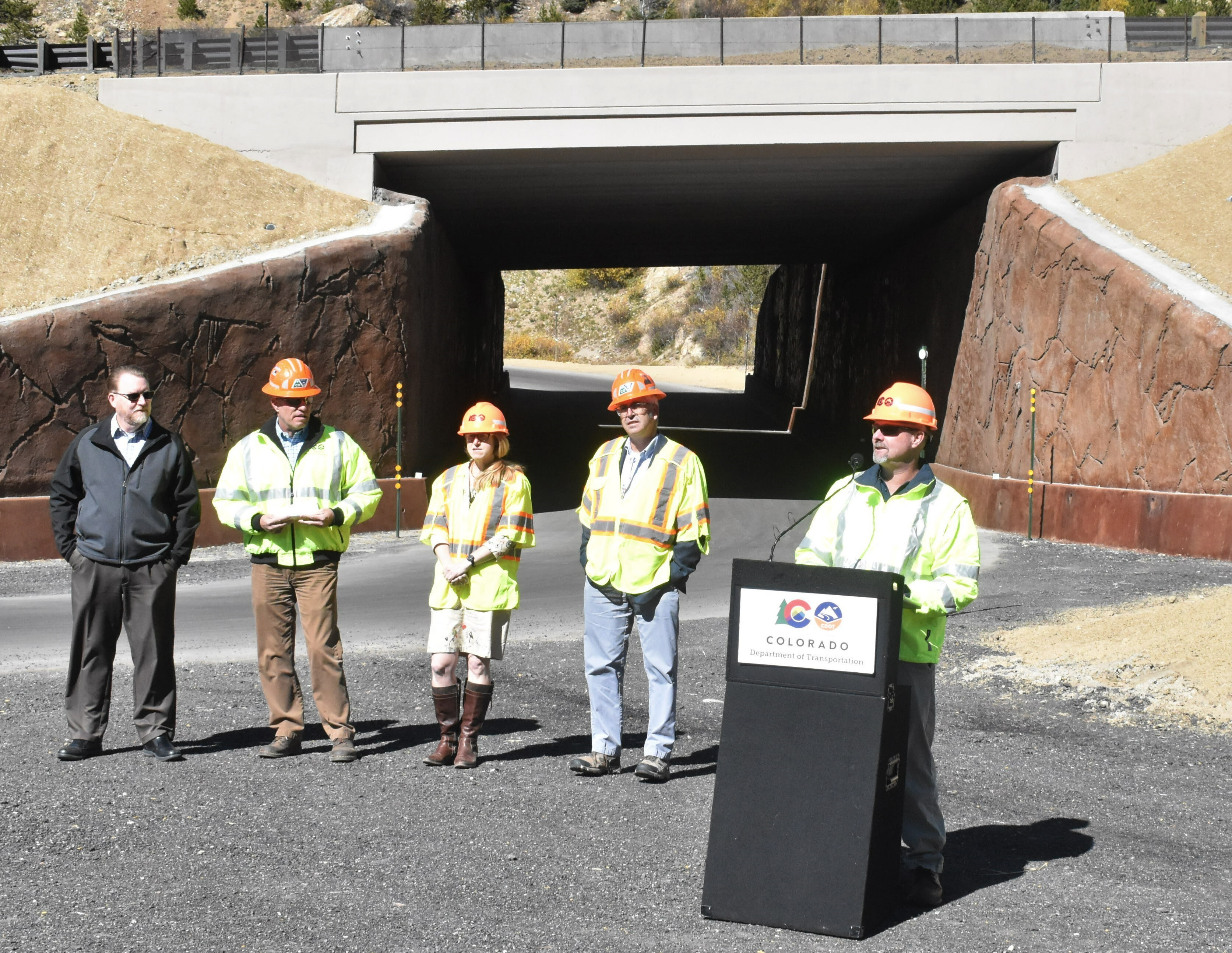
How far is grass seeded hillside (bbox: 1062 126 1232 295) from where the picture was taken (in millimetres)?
18328

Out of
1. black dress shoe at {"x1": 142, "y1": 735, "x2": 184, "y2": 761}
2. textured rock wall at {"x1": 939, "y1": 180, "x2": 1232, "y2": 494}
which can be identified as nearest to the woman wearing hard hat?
black dress shoe at {"x1": 142, "y1": 735, "x2": 184, "y2": 761}

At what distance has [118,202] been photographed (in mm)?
19641

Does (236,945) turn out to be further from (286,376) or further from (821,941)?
(286,376)

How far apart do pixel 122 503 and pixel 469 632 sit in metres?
2.02

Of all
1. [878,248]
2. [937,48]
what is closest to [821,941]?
[937,48]

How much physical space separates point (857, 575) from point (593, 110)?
16959 mm

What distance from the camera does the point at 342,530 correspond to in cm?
733

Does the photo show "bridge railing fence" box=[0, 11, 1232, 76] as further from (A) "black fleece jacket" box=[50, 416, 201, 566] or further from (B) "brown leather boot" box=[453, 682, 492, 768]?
(B) "brown leather boot" box=[453, 682, 492, 768]

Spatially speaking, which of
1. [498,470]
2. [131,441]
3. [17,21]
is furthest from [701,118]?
[17,21]

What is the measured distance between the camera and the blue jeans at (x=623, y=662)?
676 cm

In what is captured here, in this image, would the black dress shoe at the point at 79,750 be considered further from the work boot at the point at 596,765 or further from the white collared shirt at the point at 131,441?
the work boot at the point at 596,765

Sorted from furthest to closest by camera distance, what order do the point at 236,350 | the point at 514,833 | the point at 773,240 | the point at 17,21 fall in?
the point at 17,21
the point at 773,240
the point at 236,350
the point at 514,833

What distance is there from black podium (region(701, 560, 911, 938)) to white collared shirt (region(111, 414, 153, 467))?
12.8ft

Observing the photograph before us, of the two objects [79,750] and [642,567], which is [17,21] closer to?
[79,750]
